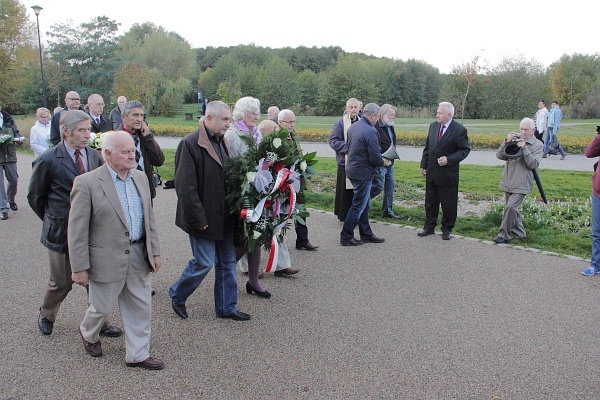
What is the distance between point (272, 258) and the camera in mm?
6094

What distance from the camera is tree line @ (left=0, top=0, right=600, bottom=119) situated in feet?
154

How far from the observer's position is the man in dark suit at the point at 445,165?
29.4 ft

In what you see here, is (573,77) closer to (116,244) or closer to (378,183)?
(378,183)

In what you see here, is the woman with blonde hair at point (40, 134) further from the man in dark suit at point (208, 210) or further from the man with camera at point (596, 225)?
the man with camera at point (596, 225)

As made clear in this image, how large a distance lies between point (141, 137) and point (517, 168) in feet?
19.4

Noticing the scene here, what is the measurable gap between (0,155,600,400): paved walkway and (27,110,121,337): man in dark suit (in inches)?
19.4

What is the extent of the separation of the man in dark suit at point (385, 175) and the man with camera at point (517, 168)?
234cm

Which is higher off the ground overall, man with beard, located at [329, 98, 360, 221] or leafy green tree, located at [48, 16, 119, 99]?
leafy green tree, located at [48, 16, 119, 99]

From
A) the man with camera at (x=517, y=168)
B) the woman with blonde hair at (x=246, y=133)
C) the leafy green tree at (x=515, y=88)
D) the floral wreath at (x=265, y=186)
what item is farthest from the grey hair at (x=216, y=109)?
the leafy green tree at (x=515, y=88)

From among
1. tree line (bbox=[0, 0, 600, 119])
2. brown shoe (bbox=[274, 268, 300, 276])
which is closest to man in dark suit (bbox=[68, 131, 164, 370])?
brown shoe (bbox=[274, 268, 300, 276])

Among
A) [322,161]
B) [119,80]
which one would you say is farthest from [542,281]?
[119,80]

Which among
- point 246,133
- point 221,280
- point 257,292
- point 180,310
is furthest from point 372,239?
point 180,310

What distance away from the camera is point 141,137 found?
6.23m

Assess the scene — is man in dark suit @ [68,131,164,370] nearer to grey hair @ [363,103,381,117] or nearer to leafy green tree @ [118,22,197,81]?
grey hair @ [363,103,381,117]
